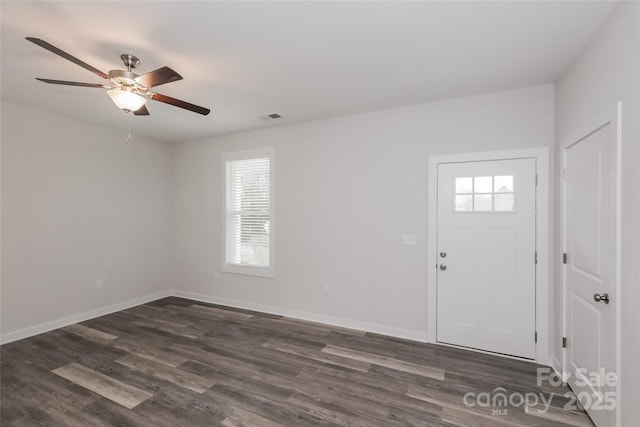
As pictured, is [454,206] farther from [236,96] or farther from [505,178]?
[236,96]

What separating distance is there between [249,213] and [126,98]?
8.25 ft

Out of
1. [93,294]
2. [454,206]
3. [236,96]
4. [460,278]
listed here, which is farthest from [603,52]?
[93,294]

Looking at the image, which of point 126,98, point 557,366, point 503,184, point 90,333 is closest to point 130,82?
point 126,98

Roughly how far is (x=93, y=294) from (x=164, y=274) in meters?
1.09

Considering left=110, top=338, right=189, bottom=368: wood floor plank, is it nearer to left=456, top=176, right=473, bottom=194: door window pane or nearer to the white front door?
the white front door

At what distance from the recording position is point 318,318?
3.84 meters

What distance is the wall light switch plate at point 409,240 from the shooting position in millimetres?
3281

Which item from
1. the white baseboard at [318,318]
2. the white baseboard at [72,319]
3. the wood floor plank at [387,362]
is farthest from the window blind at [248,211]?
the wood floor plank at [387,362]

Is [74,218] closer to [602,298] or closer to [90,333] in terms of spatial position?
[90,333]

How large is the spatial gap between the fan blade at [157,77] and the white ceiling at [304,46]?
0.99ft

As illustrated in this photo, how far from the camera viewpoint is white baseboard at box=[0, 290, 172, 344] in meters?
3.24

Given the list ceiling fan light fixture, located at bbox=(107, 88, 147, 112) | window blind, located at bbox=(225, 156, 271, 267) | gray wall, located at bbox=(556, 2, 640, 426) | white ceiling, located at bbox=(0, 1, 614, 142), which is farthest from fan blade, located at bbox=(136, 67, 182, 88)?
gray wall, located at bbox=(556, 2, 640, 426)

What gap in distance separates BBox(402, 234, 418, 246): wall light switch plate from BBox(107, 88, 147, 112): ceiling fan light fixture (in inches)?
111

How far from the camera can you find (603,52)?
186 cm
